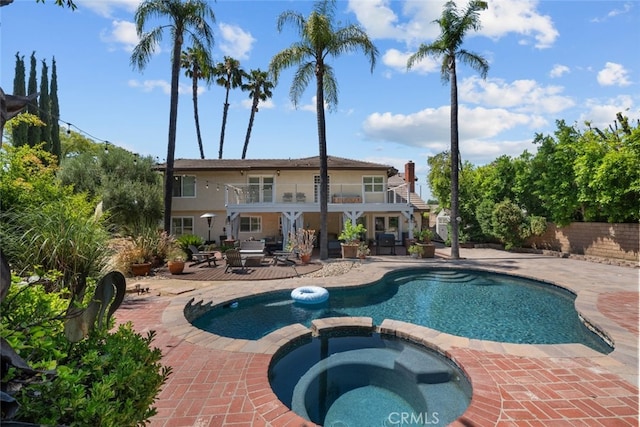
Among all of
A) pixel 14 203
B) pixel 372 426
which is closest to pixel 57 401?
pixel 372 426

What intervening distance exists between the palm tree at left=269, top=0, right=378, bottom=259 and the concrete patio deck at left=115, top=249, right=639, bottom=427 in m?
9.82

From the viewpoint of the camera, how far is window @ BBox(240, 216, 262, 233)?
21281 millimetres

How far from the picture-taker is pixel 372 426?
3607 mm

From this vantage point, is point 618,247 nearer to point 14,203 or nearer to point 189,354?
point 189,354

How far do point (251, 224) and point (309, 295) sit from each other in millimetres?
14028

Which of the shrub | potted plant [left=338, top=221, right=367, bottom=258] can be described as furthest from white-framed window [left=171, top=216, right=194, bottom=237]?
the shrub

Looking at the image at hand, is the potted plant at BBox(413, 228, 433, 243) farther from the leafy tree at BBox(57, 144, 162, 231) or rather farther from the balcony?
the leafy tree at BBox(57, 144, 162, 231)

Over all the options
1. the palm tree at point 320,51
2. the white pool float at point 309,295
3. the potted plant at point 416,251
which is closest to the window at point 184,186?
the palm tree at point 320,51

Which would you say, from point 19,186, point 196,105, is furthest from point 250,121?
point 19,186

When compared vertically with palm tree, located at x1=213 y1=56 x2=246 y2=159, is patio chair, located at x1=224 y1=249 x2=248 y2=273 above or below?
below

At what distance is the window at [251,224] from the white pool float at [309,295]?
1344cm

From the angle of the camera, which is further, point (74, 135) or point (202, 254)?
point (74, 135)

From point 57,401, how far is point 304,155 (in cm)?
2351

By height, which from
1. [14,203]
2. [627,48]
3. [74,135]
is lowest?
[14,203]
